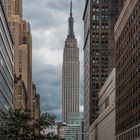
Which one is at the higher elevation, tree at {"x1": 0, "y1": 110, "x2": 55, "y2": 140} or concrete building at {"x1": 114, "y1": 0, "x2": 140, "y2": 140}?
concrete building at {"x1": 114, "y1": 0, "x2": 140, "y2": 140}

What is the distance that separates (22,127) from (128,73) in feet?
214

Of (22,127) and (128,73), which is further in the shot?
(128,73)

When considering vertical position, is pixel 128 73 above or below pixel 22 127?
above

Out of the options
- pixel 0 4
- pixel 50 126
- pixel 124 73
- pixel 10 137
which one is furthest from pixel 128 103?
pixel 10 137

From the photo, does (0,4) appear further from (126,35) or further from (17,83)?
(17,83)

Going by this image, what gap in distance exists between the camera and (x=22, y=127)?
73.2 metres

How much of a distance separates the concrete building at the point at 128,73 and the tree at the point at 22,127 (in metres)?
45.3

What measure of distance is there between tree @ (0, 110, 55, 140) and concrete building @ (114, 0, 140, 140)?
45.3 m

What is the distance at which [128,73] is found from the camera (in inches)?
5330

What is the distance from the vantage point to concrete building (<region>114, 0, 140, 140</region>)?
122 metres

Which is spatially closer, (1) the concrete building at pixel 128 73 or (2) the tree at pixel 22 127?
(2) the tree at pixel 22 127

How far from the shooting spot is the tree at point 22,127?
7106 cm

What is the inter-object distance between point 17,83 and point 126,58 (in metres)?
63.7

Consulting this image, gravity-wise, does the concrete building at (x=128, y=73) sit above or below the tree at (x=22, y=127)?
above
